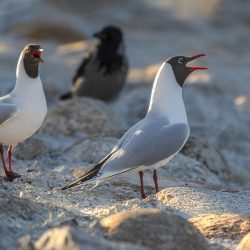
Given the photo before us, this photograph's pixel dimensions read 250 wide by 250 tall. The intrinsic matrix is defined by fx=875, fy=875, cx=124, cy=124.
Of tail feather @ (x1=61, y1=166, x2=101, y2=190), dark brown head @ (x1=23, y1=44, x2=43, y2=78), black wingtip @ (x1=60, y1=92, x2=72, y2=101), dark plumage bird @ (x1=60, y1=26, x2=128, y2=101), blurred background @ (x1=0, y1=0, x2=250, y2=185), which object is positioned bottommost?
blurred background @ (x1=0, y1=0, x2=250, y2=185)

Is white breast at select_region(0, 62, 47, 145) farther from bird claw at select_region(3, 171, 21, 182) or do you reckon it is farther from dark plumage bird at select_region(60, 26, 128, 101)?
dark plumage bird at select_region(60, 26, 128, 101)

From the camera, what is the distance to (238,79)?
771 inches

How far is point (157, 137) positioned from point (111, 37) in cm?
873

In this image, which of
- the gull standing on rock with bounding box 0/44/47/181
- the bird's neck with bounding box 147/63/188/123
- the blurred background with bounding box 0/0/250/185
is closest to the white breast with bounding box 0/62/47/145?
the gull standing on rock with bounding box 0/44/47/181

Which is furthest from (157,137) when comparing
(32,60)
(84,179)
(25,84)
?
(32,60)

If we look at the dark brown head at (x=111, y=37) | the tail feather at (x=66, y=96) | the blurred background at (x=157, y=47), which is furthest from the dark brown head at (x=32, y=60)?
the tail feather at (x=66, y=96)

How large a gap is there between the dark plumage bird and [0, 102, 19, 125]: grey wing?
311 inches

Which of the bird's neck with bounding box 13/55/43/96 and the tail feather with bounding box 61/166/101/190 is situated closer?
the tail feather with bounding box 61/166/101/190

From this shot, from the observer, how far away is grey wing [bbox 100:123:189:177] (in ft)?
24.2

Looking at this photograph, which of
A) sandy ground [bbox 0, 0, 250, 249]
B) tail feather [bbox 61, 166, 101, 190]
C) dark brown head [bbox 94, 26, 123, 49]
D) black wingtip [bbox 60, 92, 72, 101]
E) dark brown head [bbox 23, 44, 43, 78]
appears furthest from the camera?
black wingtip [bbox 60, 92, 72, 101]

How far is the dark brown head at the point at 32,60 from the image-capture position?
8055 millimetres

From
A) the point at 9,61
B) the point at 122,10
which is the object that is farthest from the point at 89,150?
the point at 122,10

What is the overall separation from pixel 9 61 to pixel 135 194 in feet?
45.4

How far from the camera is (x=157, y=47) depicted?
24234 millimetres
